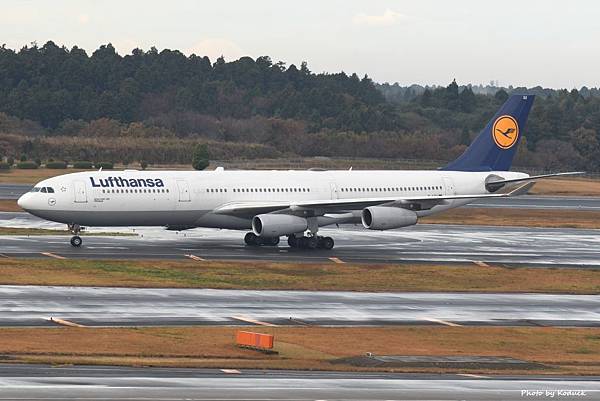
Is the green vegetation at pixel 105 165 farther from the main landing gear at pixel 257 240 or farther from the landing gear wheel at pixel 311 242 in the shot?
the landing gear wheel at pixel 311 242

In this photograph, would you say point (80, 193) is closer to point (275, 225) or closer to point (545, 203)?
point (275, 225)

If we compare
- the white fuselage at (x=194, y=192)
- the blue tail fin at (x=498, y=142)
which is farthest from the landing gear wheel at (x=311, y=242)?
the blue tail fin at (x=498, y=142)

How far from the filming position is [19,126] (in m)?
180

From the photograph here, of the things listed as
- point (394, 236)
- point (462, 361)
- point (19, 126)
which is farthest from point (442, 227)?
point (19, 126)

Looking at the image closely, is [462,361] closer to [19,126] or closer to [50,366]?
[50,366]

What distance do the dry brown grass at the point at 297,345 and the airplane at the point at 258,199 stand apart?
23349 mm

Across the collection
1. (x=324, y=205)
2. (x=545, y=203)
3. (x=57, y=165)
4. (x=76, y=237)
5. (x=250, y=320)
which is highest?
(x=57, y=165)

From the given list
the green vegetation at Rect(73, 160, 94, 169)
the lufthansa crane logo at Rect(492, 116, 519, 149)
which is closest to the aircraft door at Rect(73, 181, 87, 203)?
the lufthansa crane logo at Rect(492, 116, 519, 149)

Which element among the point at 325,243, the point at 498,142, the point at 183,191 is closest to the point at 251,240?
the point at 325,243

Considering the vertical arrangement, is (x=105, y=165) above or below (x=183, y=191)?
below

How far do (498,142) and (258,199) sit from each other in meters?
17.8

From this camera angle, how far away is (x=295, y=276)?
54.4 meters

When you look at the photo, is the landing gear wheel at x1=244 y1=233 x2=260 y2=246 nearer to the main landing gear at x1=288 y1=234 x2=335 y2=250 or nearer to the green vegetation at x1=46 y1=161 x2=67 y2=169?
the main landing gear at x1=288 y1=234 x2=335 y2=250

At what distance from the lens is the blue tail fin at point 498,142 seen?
2963 inches
